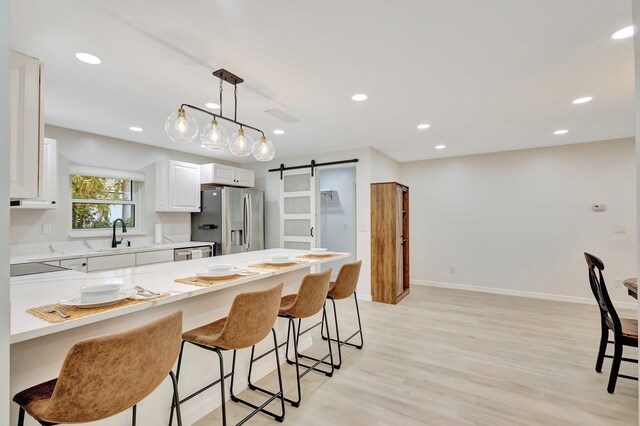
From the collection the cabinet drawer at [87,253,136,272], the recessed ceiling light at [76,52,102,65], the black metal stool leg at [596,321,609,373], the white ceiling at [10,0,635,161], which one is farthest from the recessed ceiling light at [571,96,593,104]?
the cabinet drawer at [87,253,136,272]

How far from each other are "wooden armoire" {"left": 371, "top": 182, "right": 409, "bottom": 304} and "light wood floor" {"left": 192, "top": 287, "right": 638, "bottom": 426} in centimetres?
70

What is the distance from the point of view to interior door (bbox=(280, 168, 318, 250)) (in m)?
5.35

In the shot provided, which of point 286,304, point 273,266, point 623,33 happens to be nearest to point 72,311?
point 273,266

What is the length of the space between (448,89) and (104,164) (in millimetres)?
4417

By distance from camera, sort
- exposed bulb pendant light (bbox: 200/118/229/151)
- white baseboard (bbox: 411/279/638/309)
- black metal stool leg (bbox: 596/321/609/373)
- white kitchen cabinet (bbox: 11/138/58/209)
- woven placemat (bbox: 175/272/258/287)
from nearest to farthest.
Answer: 1. woven placemat (bbox: 175/272/258/287)
2. exposed bulb pendant light (bbox: 200/118/229/151)
3. black metal stool leg (bbox: 596/321/609/373)
4. white kitchen cabinet (bbox: 11/138/58/209)
5. white baseboard (bbox: 411/279/638/309)

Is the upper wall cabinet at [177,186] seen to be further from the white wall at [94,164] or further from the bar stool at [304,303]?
the bar stool at [304,303]

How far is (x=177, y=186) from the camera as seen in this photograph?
4.78 m

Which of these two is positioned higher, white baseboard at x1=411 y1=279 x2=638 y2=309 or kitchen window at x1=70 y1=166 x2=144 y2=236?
kitchen window at x1=70 y1=166 x2=144 y2=236

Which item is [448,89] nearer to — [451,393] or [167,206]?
[451,393]

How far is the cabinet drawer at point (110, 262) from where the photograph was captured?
11.3 feet

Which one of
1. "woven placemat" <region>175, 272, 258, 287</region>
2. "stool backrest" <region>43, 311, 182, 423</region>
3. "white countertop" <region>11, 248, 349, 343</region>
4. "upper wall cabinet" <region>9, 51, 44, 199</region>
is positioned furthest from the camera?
"woven placemat" <region>175, 272, 258, 287</region>

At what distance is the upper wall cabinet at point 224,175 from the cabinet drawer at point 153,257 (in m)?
1.41

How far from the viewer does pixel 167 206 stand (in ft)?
15.2

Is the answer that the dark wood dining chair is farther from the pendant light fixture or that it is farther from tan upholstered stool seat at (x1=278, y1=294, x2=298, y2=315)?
the pendant light fixture
